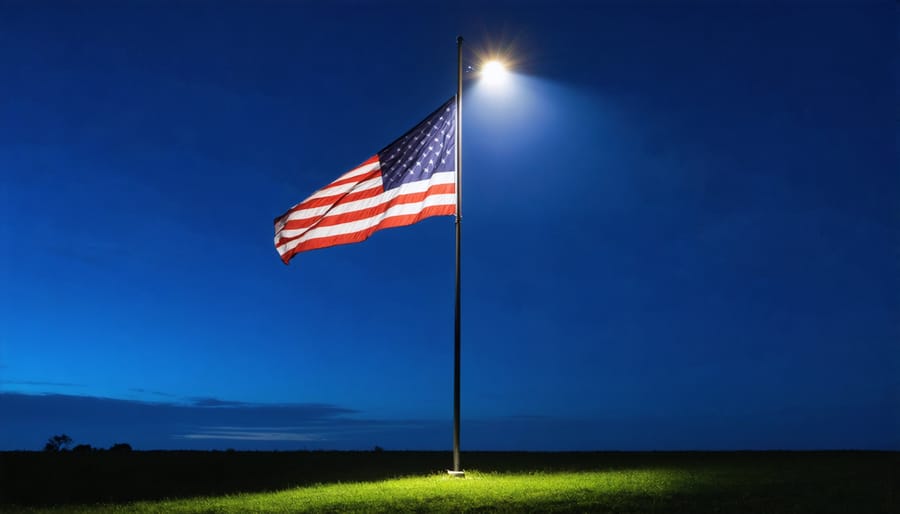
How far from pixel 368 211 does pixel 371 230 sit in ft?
1.82

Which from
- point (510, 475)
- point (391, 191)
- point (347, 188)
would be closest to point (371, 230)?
point (391, 191)

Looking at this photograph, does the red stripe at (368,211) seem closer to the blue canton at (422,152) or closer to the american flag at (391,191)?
the american flag at (391,191)

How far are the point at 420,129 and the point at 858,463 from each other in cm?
1650

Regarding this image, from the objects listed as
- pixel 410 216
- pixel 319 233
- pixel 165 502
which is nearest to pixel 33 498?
pixel 165 502

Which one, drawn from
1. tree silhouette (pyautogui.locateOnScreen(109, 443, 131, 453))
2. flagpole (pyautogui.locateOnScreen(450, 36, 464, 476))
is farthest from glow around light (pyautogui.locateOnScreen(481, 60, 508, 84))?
tree silhouette (pyautogui.locateOnScreen(109, 443, 131, 453))

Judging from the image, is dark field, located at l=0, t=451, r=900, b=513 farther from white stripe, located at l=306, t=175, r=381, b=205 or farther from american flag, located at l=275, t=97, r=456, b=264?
white stripe, located at l=306, t=175, r=381, b=205

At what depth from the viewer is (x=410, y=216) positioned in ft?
77.3

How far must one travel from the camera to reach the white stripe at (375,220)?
23.6m

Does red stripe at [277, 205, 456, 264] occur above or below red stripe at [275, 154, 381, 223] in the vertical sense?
below

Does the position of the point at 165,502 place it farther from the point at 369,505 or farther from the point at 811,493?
the point at 811,493

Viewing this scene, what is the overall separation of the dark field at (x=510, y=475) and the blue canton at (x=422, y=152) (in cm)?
843

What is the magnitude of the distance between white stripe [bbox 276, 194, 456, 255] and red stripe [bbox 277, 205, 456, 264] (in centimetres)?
8

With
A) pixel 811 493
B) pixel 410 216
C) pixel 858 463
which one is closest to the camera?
pixel 811 493

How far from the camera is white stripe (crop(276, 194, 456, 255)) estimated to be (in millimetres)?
23606
